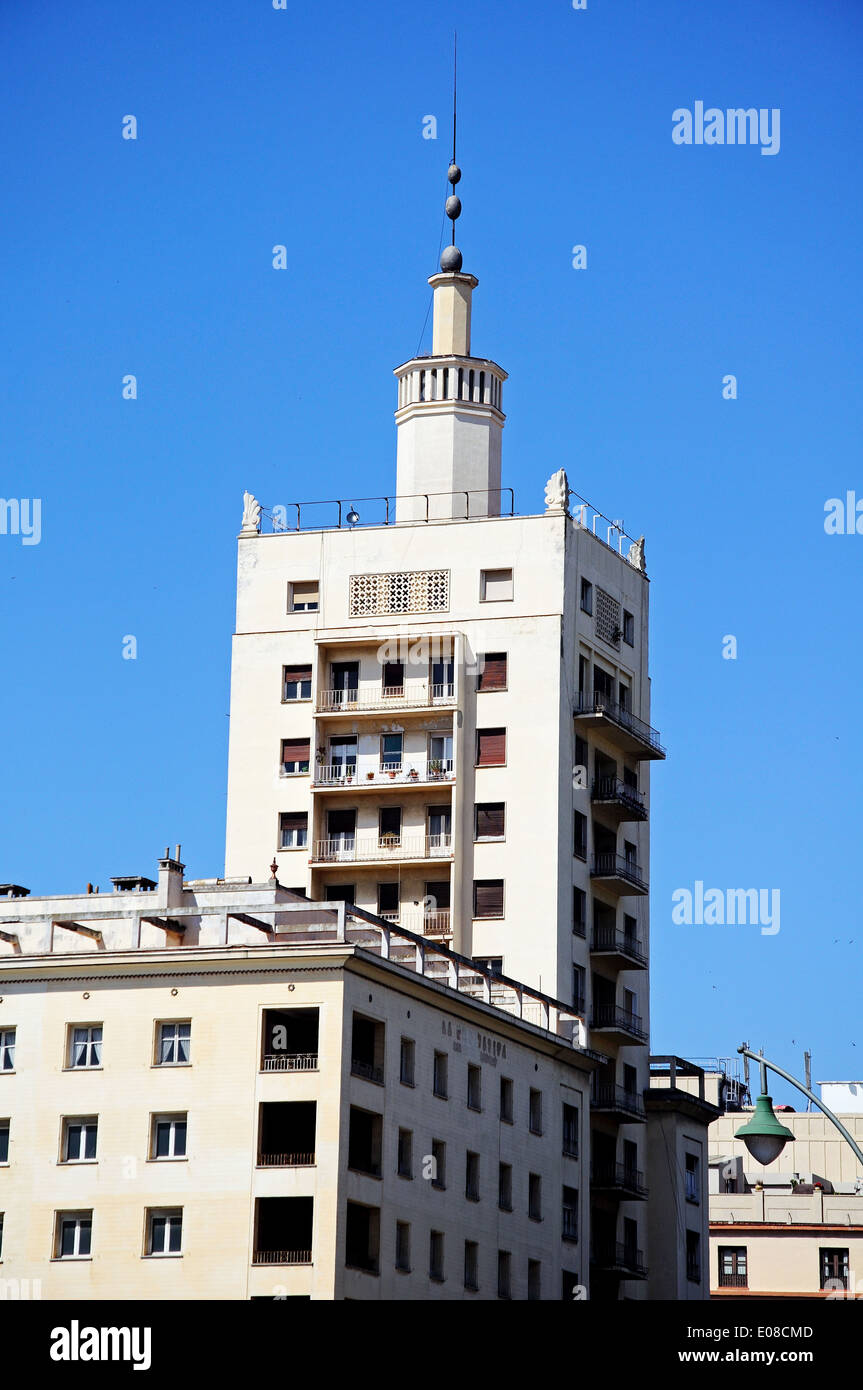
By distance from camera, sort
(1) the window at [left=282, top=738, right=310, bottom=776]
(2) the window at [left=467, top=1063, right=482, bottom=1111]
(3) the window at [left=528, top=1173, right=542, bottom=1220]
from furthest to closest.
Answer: (1) the window at [left=282, top=738, right=310, bottom=776] → (3) the window at [left=528, top=1173, right=542, bottom=1220] → (2) the window at [left=467, top=1063, right=482, bottom=1111]

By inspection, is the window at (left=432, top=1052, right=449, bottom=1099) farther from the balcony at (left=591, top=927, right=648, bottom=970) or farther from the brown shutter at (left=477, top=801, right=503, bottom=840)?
the balcony at (left=591, top=927, right=648, bottom=970)

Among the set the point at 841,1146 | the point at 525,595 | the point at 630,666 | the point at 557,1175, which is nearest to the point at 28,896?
the point at 557,1175

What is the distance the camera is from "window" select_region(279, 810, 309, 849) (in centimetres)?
9338

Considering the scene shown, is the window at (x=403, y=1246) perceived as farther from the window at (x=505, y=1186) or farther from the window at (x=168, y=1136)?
the window at (x=505, y=1186)

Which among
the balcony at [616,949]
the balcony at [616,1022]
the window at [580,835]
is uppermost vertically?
the window at [580,835]

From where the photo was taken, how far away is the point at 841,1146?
133m

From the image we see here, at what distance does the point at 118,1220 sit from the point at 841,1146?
74668 millimetres

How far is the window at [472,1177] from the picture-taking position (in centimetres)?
7262

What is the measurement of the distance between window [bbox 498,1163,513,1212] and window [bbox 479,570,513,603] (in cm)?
2607

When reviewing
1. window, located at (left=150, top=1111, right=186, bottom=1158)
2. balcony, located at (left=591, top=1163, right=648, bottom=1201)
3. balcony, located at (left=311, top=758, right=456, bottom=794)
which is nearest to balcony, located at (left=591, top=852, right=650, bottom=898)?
balcony, located at (left=311, top=758, right=456, bottom=794)

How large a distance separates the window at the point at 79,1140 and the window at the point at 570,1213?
62.8 ft

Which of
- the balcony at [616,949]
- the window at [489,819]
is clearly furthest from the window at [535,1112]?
the window at [489,819]
